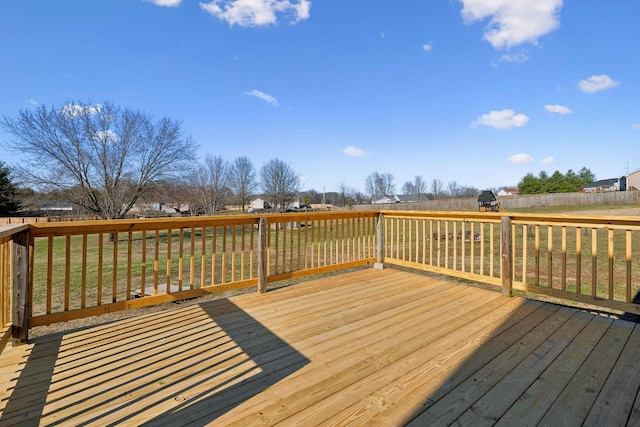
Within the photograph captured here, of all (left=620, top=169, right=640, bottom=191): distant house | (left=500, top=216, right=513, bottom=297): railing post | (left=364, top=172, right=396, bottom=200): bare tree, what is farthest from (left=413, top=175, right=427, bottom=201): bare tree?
(left=500, top=216, right=513, bottom=297): railing post

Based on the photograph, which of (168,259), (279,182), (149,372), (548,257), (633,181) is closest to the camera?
(149,372)

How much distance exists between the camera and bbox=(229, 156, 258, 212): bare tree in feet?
105

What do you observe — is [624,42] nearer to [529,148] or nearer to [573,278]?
[573,278]

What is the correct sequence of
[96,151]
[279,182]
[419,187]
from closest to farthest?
[96,151], [279,182], [419,187]

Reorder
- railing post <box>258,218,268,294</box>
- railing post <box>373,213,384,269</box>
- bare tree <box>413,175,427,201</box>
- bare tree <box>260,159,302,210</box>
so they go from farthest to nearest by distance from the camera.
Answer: bare tree <box>413,175,427,201</box> → bare tree <box>260,159,302,210</box> → railing post <box>373,213,384,269</box> → railing post <box>258,218,268,294</box>

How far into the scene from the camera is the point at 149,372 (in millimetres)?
1812

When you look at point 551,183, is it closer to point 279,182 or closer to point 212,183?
point 279,182

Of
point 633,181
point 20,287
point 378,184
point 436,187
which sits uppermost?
point 378,184

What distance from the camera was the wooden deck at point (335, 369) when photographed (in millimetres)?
1421

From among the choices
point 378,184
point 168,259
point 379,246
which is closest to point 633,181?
point 378,184

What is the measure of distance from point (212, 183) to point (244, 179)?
668 centimetres

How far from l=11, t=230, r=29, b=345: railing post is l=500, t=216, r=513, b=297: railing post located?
15.0 feet

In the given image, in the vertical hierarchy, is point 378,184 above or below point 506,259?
above

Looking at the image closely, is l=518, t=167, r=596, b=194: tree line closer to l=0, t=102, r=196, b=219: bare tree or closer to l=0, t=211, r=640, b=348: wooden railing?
l=0, t=211, r=640, b=348: wooden railing
